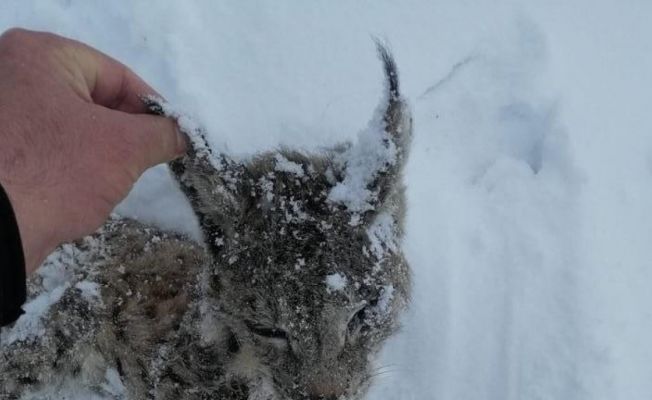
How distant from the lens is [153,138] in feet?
11.3

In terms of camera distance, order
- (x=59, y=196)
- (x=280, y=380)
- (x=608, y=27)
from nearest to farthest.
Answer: (x=59, y=196)
(x=280, y=380)
(x=608, y=27)

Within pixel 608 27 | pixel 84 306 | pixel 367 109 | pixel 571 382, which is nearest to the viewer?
pixel 84 306

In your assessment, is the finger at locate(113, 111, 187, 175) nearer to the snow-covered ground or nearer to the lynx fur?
the lynx fur

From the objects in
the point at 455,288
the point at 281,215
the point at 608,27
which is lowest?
the point at 281,215

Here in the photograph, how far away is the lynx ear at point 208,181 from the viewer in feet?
11.4

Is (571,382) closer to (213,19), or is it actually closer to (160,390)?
(160,390)

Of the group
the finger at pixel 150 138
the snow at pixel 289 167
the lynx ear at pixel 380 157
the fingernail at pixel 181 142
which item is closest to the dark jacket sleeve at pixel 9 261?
the finger at pixel 150 138

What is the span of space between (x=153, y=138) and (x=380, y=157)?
106cm

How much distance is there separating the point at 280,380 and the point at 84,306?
3.90ft

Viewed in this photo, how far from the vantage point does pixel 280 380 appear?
3.76m

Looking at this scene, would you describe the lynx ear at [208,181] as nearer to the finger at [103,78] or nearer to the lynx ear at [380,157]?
the finger at [103,78]

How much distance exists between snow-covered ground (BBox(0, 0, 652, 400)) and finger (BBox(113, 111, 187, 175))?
146 centimetres

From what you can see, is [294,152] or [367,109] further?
[367,109]

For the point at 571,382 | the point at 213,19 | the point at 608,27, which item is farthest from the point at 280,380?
the point at 608,27
